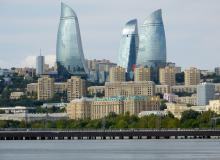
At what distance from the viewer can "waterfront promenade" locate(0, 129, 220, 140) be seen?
171875 millimetres

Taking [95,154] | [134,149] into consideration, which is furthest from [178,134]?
[95,154]

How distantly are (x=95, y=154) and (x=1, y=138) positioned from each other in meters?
59.7

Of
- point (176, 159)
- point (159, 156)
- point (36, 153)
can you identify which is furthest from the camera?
point (36, 153)

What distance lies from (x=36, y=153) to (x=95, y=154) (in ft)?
20.5

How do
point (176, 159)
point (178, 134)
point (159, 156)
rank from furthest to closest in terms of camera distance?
point (178, 134)
point (159, 156)
point (176, 159)

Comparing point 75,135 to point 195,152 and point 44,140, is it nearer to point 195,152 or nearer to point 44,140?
point 44,140

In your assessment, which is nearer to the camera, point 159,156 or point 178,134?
point 159,156

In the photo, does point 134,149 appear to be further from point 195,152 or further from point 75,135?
point 75,135

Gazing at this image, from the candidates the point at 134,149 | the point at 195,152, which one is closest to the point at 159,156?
the point at 195,152

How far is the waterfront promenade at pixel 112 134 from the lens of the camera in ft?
564

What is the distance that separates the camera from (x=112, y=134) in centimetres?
17438

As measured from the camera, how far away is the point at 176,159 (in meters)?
106

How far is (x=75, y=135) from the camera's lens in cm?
17512

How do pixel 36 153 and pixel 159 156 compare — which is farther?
pixel 36 153
